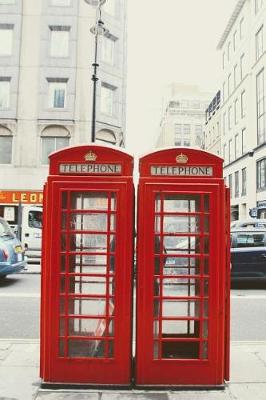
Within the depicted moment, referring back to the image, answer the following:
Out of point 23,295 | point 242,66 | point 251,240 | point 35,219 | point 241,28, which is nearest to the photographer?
point 23,295

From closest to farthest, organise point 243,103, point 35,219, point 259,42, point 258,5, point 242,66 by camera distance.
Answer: point 35,219
point 259,42
point 258,5
point 243,103
point 242,66

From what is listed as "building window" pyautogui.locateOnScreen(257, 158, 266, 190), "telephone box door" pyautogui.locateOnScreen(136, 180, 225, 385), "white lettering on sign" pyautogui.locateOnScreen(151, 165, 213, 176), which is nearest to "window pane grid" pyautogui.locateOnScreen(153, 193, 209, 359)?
"telephone box door" pyautogui.locateOnScreen(136, 180, 225, 385)

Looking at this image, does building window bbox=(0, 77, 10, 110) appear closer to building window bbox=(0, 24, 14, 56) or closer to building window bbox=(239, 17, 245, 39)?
building window bbox=(0, 24, 14, 56)

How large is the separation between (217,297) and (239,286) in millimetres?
8516

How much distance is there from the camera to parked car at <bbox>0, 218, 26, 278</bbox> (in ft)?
38.8

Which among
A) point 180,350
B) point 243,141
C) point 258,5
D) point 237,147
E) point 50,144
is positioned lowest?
point 180,350

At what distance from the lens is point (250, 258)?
12219 millimetres

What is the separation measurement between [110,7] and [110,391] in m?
29.4

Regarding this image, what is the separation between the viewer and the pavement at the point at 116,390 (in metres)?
4.40

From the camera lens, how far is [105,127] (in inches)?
1145

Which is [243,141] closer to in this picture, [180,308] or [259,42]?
[259,42]

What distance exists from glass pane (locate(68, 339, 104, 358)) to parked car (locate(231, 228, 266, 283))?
26.4 feet

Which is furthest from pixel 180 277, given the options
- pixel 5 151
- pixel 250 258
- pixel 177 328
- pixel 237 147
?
pixel 237 147

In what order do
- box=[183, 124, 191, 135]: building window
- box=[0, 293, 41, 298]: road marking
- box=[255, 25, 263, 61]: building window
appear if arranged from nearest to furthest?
box=[0, 293, 41, 298]: road marking < box=[255, 25, 263, 61]: building window < box=[183, 124, 191, 135]: building window
